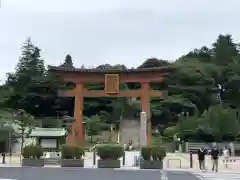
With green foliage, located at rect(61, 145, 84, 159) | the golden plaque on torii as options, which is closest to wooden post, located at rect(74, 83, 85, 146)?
the golden plaque on torii

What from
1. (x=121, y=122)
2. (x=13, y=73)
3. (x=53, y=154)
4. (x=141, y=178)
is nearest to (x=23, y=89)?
(x=13, y=73)

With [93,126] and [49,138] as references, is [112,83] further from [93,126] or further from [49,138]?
[93,126]

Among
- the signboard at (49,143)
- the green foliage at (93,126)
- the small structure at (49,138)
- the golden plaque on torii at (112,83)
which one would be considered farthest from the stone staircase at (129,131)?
the signboard at (49,143)

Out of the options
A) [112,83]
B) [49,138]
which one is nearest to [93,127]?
[112,83]

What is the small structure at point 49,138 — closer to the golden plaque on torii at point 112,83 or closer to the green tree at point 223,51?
the golden plaque on torii at point 112,83

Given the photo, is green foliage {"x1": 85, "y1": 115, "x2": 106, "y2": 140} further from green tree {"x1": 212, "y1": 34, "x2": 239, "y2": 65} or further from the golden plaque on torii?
green tree {"x1": 212, "y1": 34, "x2": 239, "y2": 65}

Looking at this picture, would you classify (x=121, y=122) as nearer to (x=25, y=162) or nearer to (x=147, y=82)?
(x=147, y=82)

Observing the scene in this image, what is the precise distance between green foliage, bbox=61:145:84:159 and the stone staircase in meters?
33.0

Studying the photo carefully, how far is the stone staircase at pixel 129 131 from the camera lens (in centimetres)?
6569

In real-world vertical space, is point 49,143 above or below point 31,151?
above

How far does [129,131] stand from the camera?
224ft

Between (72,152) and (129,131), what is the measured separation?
125 ft

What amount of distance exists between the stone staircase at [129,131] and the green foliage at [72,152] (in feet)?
108

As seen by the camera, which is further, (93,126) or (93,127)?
(93,127)
